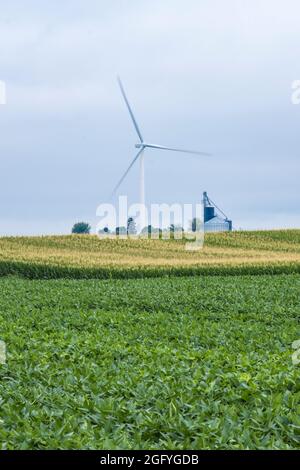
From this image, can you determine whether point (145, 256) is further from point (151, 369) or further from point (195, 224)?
point (151, 369)

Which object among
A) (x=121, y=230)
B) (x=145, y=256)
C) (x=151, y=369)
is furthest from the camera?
(x=121, y=230)

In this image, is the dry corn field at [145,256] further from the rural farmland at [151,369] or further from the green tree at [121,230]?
the rural farmland at [151,369]

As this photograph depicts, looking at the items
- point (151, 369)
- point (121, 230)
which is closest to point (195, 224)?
point (121, 230)

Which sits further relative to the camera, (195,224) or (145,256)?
(195,224)

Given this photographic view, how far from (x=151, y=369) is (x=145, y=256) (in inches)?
1200

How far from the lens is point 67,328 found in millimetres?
13117

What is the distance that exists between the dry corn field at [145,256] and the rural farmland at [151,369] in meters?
9.47

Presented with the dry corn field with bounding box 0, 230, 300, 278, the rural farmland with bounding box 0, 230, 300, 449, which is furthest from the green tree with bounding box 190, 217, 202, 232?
the rural farmland with bounding box 0, 230, 300, 449

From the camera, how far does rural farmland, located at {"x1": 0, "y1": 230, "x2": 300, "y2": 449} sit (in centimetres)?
577

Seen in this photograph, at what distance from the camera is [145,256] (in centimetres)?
3850

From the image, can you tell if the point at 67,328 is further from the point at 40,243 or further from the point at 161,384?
Result: the point at 40,243

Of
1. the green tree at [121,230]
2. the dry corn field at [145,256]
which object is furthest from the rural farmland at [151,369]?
the green tree at [121,230]

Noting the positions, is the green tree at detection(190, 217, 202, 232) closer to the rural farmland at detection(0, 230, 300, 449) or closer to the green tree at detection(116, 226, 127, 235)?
the green tree at detection(116, 226, 127, 235)

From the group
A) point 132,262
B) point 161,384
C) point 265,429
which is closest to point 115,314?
point 161,384
